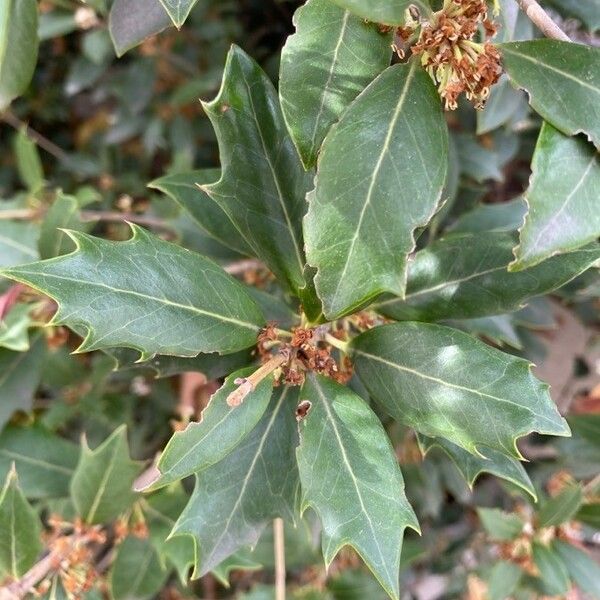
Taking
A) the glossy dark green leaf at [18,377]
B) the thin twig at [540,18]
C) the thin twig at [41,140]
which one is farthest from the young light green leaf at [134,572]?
the thin twig at [41,140]

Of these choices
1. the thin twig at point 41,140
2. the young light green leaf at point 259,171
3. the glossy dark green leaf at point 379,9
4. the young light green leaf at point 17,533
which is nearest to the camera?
the glossy dark green leaf at point 379,9

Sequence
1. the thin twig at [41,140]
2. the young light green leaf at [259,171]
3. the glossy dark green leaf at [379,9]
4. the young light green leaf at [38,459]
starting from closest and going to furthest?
1. the glossy dark green leaf at [379,9]
2. the young light green leaf at [259,171]
3. the young light green leaf at [38,459]
4. the thin twig at [41,140]

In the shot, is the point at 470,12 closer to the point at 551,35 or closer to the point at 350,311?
the point at 551,35

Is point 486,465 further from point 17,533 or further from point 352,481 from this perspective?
point 17,533

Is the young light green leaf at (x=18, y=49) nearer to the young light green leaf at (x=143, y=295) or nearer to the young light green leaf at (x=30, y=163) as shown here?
the young light green leaf at (x=143, y=295)

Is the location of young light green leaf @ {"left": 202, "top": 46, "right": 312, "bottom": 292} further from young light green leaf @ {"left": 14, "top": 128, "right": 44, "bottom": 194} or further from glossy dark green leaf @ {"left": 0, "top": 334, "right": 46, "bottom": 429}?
young light green leaf @ {"left": 14, "top": 128, "right": 44, "bottom": 194}

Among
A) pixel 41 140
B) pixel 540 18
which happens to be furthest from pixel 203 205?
pixel 41 140

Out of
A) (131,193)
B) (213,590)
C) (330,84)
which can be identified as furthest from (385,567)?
(131,193)
